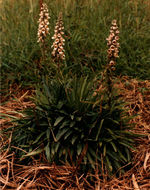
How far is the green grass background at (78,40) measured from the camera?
3666 mm

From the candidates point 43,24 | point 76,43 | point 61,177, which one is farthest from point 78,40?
point 61,177

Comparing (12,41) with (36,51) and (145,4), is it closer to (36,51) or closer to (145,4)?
(36,51)

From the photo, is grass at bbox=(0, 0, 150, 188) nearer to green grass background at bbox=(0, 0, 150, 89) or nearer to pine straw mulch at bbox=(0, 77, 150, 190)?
green grass background at bbox=(0, 0, 150, 89)

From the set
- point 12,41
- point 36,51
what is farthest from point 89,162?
point 12,41

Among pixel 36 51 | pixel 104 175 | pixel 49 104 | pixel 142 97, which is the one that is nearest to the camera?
pixel 104 175

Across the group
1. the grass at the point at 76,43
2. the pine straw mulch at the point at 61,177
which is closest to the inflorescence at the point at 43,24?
the grass at the point at 76,43

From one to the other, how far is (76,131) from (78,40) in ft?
5.82

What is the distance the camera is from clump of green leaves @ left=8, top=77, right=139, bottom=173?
2.31m

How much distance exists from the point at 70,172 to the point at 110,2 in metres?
3.21

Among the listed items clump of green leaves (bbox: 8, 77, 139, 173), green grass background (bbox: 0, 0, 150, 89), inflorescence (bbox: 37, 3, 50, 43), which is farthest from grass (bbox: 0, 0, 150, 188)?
clump of green leaves (bbox: 8, 77, 139, 173)

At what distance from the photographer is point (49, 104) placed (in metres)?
2.43

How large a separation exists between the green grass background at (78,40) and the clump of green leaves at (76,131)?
3.32ft

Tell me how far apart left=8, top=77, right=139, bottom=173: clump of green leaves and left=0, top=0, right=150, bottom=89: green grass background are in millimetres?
1012

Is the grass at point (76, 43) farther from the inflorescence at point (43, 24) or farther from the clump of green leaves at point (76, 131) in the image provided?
the clump of green leaves at point (76, 131)
